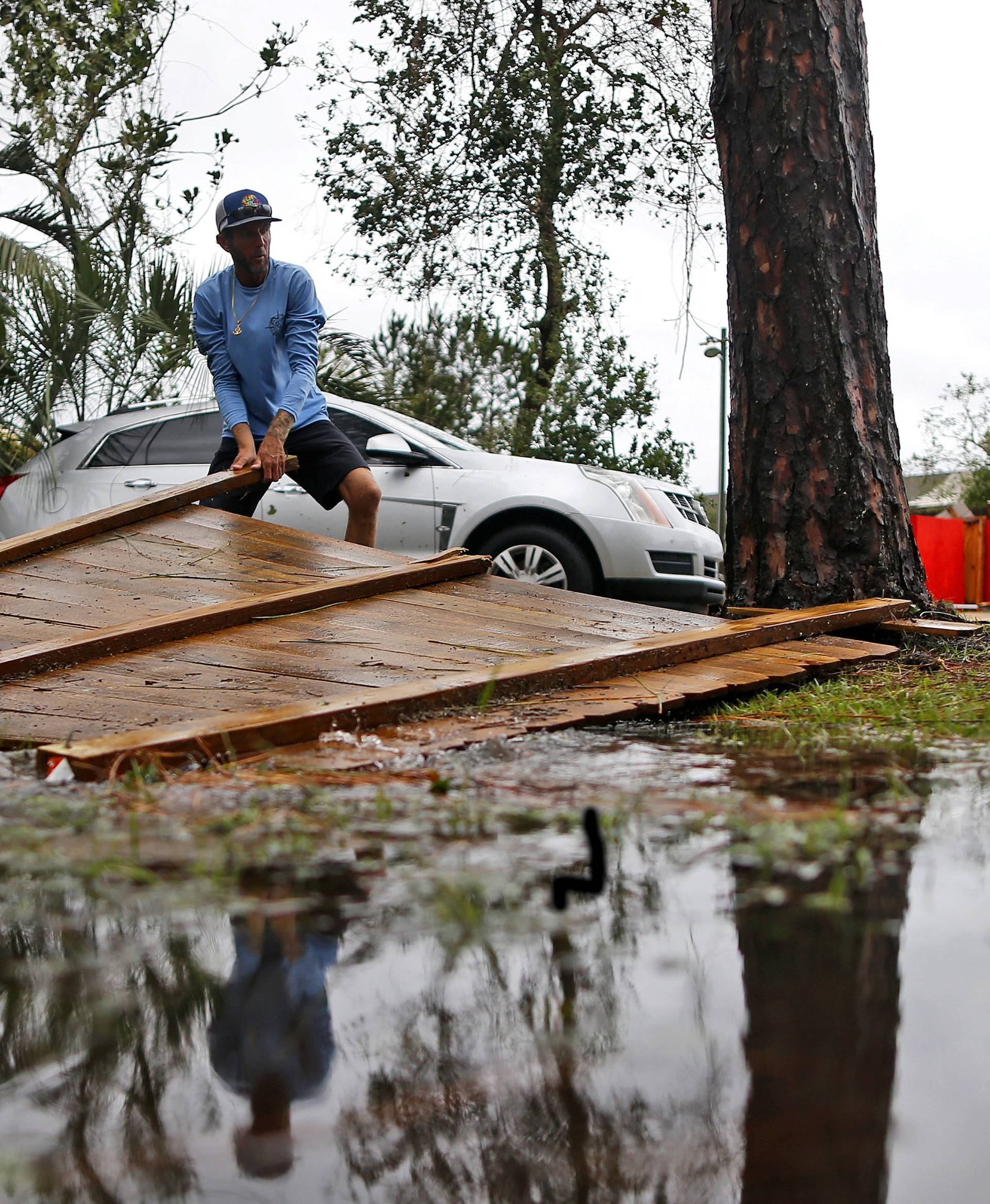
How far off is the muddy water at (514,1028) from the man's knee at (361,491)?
371 centimetres

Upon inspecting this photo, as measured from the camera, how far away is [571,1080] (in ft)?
3.67

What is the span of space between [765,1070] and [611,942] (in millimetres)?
298

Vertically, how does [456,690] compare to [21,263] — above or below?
below

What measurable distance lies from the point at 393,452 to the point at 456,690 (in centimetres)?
468

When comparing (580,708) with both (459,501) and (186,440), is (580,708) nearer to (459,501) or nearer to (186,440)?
(459,501)

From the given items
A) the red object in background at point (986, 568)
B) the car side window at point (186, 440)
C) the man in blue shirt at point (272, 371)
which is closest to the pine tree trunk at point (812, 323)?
the man in blue shirt at point (272, 371)

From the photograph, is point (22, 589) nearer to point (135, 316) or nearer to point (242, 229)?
point (242, 229)

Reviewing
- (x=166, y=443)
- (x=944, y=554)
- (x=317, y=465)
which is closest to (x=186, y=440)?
(x=166, y=443)

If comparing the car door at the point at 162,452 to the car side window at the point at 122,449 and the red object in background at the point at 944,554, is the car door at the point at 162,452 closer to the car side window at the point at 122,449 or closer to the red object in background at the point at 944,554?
the car side window at the point at 122,449

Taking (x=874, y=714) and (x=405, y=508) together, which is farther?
(x=405, y=508)

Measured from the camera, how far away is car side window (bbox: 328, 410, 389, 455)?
7.73 meters

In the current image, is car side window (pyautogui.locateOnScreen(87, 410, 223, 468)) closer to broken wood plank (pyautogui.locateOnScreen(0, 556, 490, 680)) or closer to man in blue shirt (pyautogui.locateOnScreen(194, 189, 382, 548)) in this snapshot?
man in blue shirt (pyautogui.locateOnScreen(194, 189, 382, 548))

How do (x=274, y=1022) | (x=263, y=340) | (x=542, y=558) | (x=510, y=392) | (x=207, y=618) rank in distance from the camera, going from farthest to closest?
(x=510, y=392) < (x=542, y=558) < (x=263, y=340) < (x=207, y=618) < (x=274, y=1022)

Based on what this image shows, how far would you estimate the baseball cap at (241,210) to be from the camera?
16.7ft
